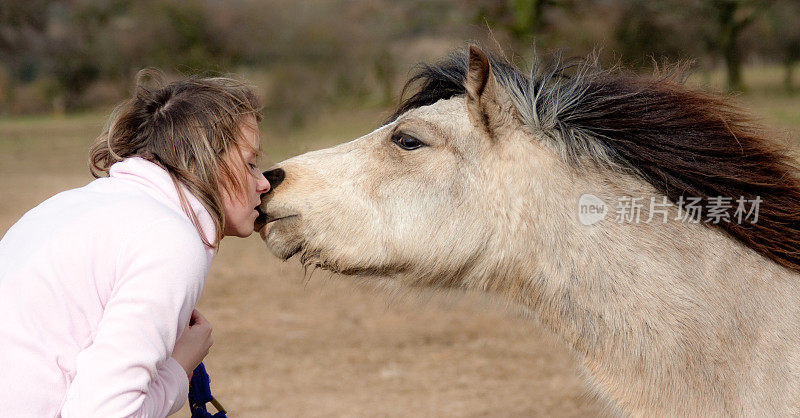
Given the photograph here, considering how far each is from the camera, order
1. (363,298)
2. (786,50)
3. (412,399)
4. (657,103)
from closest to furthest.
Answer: (657,103)
(412,399)
(363,298)
(786,50)

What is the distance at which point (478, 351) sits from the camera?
6.12 meters

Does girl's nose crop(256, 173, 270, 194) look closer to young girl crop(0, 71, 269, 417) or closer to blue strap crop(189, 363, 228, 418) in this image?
young girl crop(0, 71, 269, 417)

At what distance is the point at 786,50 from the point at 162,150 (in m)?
20.6

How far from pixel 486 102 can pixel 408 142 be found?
1.07 feet

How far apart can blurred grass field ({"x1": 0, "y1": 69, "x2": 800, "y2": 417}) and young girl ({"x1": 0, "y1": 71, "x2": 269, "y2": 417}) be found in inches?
39.6

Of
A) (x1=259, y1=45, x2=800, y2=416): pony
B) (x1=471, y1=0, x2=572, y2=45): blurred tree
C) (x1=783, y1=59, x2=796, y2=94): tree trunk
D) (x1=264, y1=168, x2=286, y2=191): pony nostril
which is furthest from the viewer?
(x1=783, y1=59, x2=796, y2=94): tree trunk

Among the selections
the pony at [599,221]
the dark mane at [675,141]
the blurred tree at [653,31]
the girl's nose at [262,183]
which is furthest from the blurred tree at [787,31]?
the girl's nose at [262,183]

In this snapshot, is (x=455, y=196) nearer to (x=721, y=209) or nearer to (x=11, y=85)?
(x=721, y=209)

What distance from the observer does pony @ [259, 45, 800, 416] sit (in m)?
2.34

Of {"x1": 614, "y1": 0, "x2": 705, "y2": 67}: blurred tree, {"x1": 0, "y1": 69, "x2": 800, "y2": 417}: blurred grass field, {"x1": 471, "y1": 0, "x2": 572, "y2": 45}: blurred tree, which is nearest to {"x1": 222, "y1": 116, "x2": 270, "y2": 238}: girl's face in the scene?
{"x1": 0, "y1": 69, "x2": 800, "y2": 417}: blurred grass field

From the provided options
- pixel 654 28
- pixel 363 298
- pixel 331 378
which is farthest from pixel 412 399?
pixel 654 28

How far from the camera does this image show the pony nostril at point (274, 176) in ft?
8.77

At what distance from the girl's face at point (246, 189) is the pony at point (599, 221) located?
193mm

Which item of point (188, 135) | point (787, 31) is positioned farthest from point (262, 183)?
point (787, 31)
